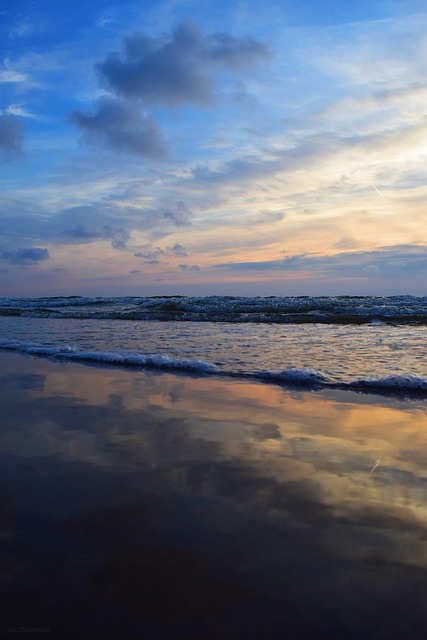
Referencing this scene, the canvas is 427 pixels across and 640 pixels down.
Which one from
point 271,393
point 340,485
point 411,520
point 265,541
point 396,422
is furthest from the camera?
point 271,393

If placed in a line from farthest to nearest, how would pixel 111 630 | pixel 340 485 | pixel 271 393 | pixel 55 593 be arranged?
pixel 271 393
pixel 340 485
pixel 55 593
pixel 111 630

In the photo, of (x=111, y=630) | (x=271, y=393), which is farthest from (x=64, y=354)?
(x=111, y=630)

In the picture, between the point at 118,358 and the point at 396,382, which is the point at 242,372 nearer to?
the point at 396,382

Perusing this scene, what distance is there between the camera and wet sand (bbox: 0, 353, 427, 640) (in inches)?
76.4

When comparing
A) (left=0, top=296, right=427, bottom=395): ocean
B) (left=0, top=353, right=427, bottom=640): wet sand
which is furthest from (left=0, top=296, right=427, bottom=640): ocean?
(left=0, top=296, right=427, bottom=395): ocean

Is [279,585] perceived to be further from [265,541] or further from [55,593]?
[55,593]

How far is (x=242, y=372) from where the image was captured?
7766mm

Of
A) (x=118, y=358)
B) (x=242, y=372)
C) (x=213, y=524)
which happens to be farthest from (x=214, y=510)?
(x=118, y=358)

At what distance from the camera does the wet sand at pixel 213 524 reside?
6.36ft

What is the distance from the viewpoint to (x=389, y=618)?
Result: 1.92m

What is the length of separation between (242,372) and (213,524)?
16.8ft

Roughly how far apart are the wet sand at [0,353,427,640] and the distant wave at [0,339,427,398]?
4.88ft

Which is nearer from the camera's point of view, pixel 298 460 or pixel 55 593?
pixel 55 593

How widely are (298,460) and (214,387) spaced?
3027 mm
